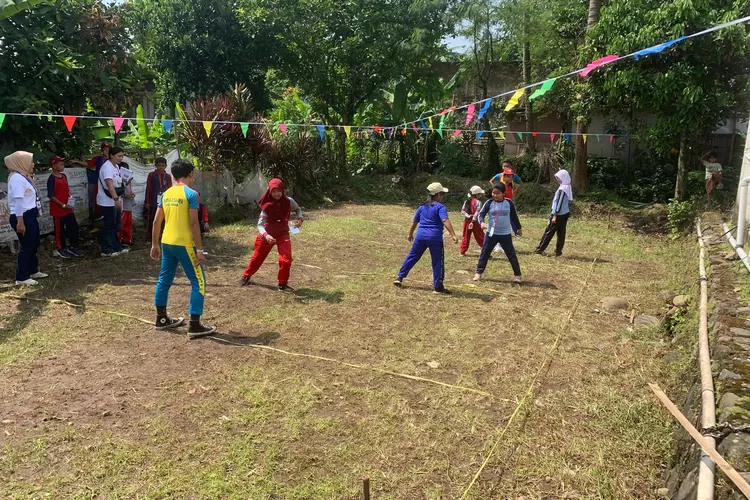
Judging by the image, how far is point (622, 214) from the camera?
14398 mm

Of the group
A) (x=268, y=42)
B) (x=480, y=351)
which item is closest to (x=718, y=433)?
(x=480, y=351)

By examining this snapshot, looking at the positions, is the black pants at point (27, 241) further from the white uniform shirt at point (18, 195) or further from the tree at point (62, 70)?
the tree at point (62, 70)

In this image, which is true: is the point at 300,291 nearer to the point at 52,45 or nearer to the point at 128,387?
the point at 128,387

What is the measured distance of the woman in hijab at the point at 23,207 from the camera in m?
6.84

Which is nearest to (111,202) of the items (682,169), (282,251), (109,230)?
(109,230)

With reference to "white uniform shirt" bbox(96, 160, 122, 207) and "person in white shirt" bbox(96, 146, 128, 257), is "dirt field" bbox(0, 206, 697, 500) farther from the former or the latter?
"white uniform shirt" bbox(96, 160, 122, 207)

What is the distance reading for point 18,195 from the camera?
6.82 meters

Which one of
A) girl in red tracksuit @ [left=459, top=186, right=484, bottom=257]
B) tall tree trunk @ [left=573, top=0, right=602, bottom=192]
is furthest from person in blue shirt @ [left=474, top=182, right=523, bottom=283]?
tall tree trunk @ [left=573, top=0, right=602, bottom=192]

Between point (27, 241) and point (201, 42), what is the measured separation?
12406 mm

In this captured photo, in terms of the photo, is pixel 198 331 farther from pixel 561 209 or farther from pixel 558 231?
pixel 558 231

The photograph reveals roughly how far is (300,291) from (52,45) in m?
5.80

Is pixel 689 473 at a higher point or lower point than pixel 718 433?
lower

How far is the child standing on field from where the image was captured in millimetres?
8203

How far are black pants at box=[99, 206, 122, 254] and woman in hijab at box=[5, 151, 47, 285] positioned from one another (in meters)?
1.76
